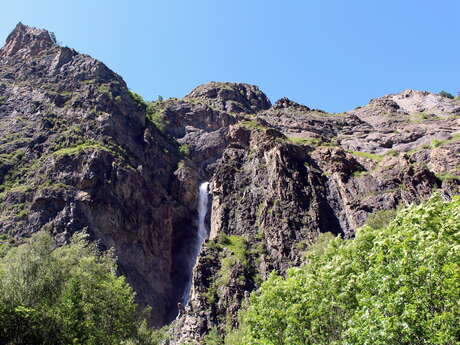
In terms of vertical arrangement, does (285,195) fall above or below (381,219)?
above

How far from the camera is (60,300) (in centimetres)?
2827

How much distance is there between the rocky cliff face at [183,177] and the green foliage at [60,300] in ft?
83.2

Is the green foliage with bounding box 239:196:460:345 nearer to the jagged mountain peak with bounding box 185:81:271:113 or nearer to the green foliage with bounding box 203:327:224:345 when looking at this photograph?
the green foliage with bounding box 203:327:224:345

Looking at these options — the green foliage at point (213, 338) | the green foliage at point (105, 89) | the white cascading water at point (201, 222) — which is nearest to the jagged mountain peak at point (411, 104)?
the white cascading water at point (201, 222)

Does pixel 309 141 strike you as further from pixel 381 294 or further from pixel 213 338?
pixel 381 294

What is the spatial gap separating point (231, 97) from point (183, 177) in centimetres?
5496

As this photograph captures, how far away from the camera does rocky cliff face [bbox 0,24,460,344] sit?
225ft

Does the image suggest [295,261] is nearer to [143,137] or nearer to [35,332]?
[35,332]

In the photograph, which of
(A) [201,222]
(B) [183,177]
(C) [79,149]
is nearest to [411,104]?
(B) [183,177]

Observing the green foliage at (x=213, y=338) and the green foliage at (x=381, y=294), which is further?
the green foliage at (x=213, y=338)

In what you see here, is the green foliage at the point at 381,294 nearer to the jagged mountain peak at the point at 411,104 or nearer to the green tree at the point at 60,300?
the green tree at the point at 60,300

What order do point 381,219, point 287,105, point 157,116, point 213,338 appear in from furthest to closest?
point 287,105
point 157,116
point 381,219
point 213,338

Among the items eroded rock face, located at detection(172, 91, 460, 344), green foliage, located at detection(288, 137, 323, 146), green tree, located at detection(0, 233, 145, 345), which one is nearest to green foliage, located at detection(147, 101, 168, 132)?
eroded rock face, located at detection(172, 91, 460, 344)

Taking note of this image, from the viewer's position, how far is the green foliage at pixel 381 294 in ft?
48.5
